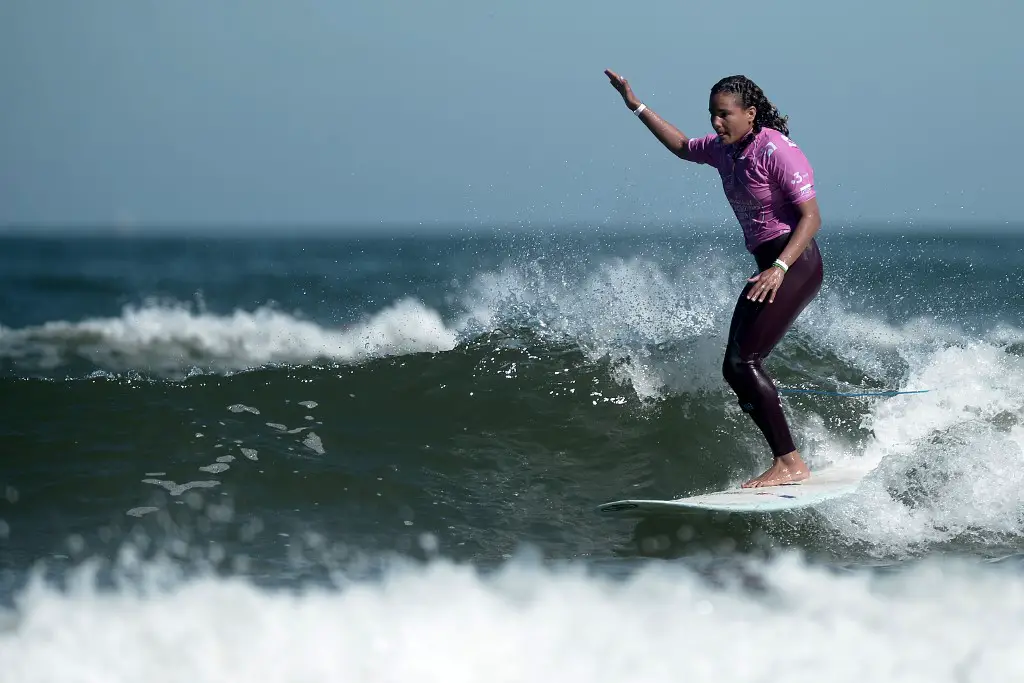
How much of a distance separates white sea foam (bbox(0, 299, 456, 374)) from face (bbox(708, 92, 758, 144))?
4.34m

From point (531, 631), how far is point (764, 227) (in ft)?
8.37

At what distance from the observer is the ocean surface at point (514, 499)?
10.9 feet

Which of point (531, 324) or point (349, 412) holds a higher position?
point (531, 324)

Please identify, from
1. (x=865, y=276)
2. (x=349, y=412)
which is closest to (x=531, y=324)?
(x=349, y=412)

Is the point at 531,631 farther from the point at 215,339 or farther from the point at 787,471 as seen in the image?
the point at 215,339

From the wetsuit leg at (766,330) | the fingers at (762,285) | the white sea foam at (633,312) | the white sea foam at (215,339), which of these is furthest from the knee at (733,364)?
the white sea foam at (215,339)

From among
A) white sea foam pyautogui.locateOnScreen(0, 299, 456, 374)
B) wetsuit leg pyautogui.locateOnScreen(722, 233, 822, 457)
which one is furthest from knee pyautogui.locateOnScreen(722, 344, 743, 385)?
white sea foam pyautogui.locateOnScreen(0, 299, 456, 374)

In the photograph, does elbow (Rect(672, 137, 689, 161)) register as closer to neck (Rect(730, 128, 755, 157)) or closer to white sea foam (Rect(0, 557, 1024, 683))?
neck (Rect(730, 128, 755, 157))

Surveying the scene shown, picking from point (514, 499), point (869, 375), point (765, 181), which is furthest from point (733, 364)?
point (869, 375)

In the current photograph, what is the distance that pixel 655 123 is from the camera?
563 cm

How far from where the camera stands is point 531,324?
900cm

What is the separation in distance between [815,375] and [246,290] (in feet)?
100.0

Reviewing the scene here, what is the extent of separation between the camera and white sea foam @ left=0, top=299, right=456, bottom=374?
9.38 metres

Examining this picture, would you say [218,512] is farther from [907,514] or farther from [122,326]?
[122,326]
